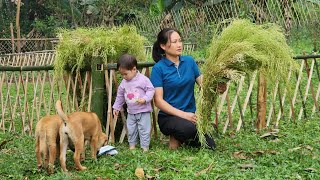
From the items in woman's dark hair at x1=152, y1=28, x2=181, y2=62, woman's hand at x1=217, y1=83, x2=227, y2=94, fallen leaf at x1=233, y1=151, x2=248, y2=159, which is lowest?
fallen leaf at x1=233, y1=151, x2=248, y2=159

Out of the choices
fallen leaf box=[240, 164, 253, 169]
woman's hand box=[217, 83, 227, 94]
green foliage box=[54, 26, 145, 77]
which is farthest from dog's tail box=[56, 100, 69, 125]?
fallen leaf box=[240, 164, 253, 169]

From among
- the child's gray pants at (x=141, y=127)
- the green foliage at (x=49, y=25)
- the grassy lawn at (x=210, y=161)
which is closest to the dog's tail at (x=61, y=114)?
the grassy lawn at (x=210, y=161)

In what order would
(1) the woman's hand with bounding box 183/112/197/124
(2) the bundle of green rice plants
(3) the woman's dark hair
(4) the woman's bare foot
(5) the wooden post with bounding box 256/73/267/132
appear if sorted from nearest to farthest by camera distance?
(2) the bundle of green rice plants < (1) the woman's hand with bounding box 183/112/197/124 < (3) the woman's dark hair < (4) the woman's bare foot < (5) the wooden post with bounding box 256/73/267/132

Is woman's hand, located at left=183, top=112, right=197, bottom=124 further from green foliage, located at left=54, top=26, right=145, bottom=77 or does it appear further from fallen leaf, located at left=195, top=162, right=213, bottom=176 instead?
green foliage, located at left=54, top=26, right=145, bottom=77

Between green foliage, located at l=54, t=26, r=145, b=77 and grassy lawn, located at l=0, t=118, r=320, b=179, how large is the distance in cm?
102

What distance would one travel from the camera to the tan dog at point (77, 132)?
14.6 ft

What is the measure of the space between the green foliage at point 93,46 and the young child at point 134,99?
519 mm

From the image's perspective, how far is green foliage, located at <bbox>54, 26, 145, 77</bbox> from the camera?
563 centimetres

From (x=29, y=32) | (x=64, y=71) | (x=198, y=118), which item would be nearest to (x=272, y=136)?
(x=198, y=118)

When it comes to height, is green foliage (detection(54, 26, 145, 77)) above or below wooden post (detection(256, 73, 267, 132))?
above

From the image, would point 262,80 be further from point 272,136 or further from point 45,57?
point 45,57

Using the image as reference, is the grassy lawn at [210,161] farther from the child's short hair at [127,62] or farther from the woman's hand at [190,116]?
the child's short hair at [127,62]

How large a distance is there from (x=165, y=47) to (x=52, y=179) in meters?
1.82

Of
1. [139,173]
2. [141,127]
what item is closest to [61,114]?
[139,173]
